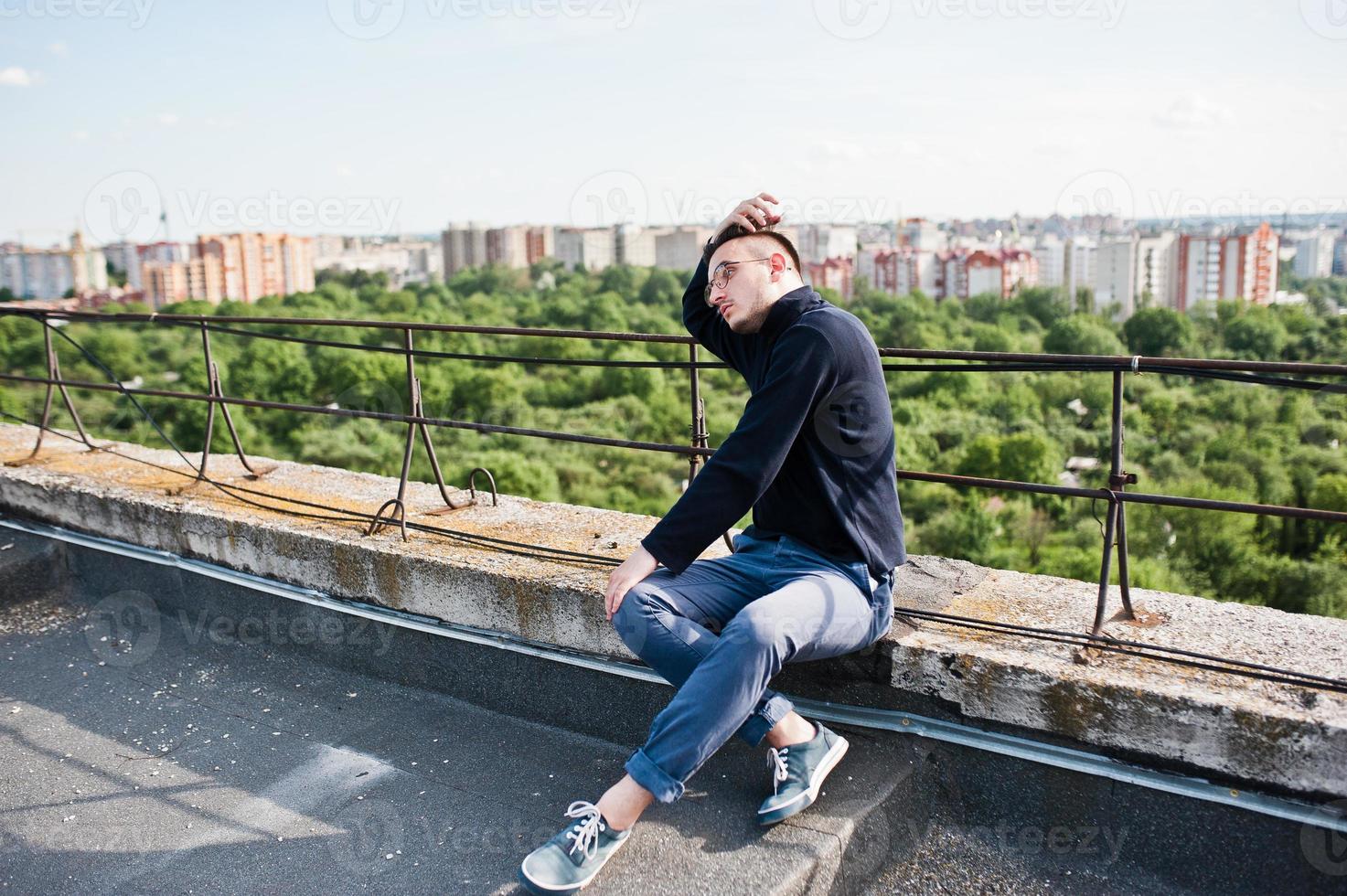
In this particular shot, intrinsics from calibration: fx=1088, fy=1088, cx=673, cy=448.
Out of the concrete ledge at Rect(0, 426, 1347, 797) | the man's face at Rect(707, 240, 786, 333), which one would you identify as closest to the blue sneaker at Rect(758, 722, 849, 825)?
the concrete ledge at Rect(0, 426, 1347, 797)

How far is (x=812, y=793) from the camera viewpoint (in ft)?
8.20

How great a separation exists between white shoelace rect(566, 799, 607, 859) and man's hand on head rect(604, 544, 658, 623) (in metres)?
0.45

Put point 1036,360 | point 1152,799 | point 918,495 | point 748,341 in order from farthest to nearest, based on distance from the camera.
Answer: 1. point 918,495
2. point 748,341
3. point 1036,360
4. point 1152,799

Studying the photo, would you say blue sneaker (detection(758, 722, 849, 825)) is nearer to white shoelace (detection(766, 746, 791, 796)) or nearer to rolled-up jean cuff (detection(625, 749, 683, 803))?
white shoelace (detection(766, 746, 791, 796))

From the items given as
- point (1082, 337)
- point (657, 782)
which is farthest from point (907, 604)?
point (1082, 337)

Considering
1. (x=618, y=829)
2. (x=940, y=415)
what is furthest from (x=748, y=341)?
(x=940, y=415)

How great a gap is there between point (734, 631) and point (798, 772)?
0.43 m

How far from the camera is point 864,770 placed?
2.67m

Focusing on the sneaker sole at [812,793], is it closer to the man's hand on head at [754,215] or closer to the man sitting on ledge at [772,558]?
the man sitting on ledge at [772,558]

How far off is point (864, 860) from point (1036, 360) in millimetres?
1241

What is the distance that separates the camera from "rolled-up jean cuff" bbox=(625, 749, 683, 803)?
7.57 feet

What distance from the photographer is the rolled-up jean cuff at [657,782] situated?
2309 millimetres

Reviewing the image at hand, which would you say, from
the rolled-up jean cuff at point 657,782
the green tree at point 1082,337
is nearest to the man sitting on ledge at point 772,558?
the rolled-up jean cuff at point 657,782

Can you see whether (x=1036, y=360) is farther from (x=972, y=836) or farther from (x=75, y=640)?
(x=75, y=640)
